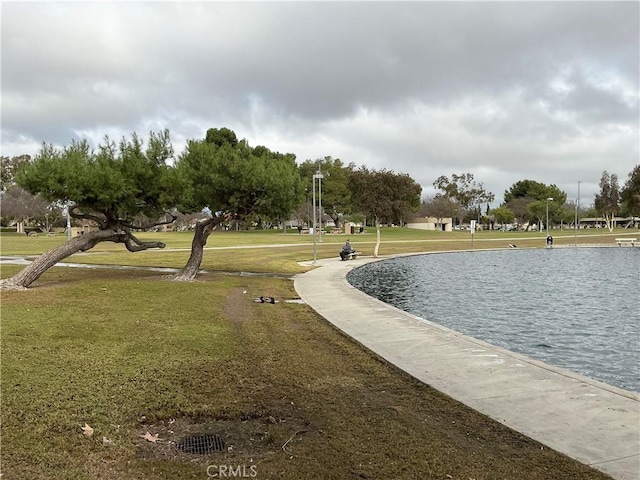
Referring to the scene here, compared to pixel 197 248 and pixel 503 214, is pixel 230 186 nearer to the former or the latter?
pixel 197 248

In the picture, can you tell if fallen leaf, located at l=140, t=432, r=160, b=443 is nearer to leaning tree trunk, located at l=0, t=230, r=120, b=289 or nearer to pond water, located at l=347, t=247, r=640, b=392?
pond water, located at l=347, t=247, r=640, b=392

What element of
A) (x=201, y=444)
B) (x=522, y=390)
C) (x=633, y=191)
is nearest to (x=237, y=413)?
(x=201, y=444)

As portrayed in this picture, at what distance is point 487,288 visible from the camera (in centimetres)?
1958

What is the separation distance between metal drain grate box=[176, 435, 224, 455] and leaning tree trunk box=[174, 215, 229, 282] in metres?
14.2

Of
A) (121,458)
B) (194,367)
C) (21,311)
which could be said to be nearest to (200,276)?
(21,311)

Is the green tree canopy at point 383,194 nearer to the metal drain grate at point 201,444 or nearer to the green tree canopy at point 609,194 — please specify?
the metal drain grate at point 201,444

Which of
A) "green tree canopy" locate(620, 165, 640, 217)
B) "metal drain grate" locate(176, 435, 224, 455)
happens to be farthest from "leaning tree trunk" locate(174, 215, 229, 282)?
"green tree canopy" locate(620, 165, 640, 217)

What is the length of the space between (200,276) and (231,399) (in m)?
14.8

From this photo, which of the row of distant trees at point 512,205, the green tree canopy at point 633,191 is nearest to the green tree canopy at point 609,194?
the row of distant trees at point 512,205

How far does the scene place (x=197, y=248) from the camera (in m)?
19.8

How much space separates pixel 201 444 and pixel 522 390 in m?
4.52

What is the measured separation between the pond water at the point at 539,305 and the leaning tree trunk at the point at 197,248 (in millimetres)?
6620

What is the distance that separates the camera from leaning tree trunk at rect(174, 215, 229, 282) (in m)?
19.2

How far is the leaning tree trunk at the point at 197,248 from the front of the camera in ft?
63.0
